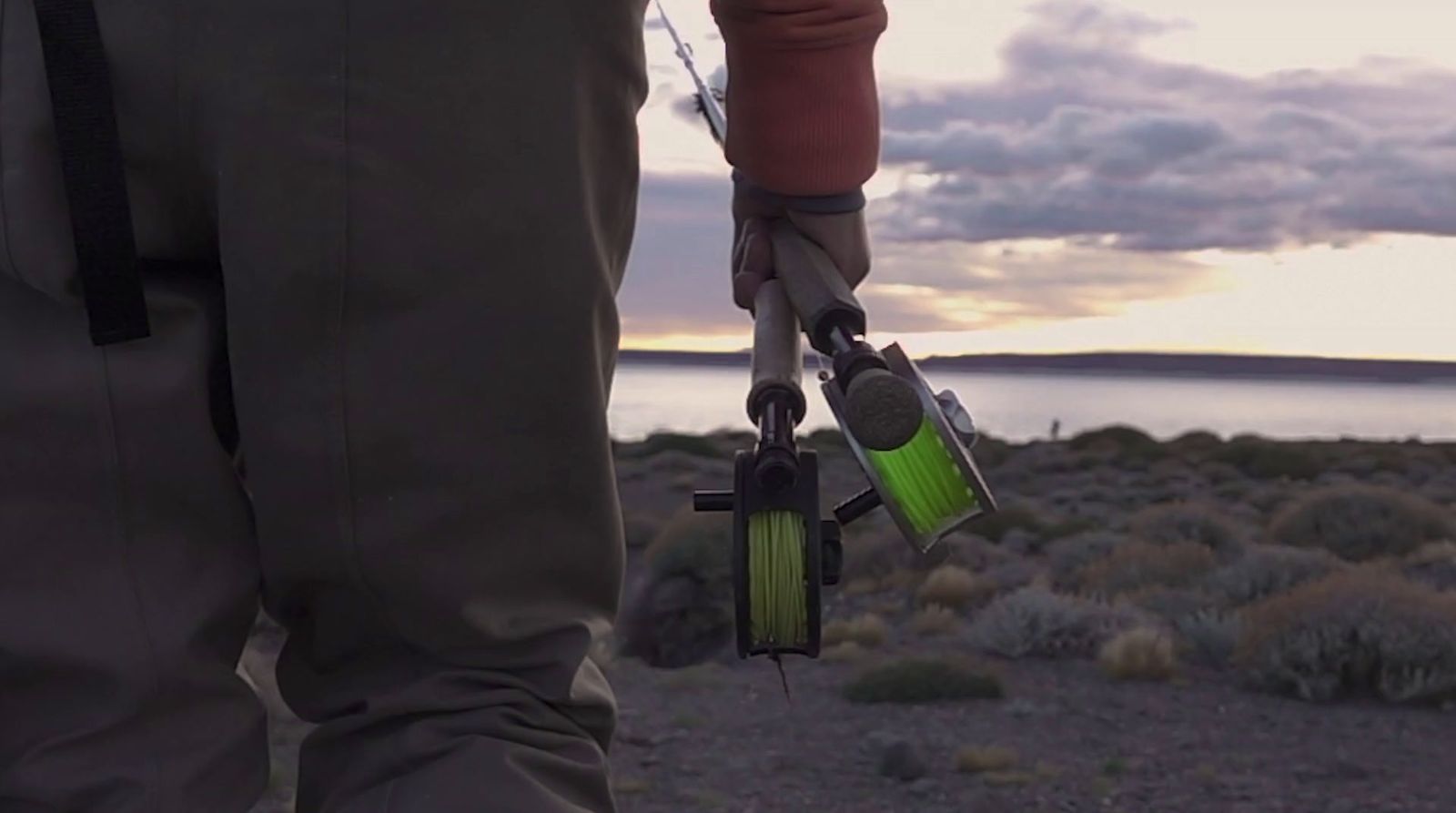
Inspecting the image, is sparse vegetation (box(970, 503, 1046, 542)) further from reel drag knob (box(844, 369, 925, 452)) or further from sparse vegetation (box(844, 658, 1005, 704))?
reel drag knob (box(844, 369, 925, 452))

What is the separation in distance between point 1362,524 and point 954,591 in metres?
3.85

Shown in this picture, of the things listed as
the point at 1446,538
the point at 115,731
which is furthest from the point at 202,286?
the point at 1446,538

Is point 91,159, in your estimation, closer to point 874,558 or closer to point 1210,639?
point 1210,639

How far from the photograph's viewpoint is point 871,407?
1.76 m

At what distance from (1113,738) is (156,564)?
4.34 meters

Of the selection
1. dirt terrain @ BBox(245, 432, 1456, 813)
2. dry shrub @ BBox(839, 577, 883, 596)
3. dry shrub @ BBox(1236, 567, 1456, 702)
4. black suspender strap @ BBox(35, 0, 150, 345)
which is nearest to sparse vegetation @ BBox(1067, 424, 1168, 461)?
dry shrub @ BBox(839, 577, 883, 596)

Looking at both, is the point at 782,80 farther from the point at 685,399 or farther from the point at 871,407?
the point at 685,399

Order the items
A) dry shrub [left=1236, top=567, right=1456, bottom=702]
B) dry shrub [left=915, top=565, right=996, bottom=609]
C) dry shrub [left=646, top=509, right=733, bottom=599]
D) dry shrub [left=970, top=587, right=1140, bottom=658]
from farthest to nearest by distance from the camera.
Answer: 1. dry shrub [left=915, top=565, right=996, bottom=609]
2. dry shrub [left=646, top=509, right=733, bottom=599]
3. dry shrub [left=970, top=587, right=1140, bottom=658]
4. dry shrub [left=1236, top=567, right=1456, bottom=702]

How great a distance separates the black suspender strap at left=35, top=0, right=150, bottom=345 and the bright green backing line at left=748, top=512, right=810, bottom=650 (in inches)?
25.3

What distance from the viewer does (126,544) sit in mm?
1428

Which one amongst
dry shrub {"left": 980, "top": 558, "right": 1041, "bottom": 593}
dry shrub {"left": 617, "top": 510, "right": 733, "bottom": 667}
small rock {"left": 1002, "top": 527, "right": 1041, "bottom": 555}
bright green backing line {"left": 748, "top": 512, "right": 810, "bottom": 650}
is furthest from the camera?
small rock {"left": 1002, "top": 527, "right": 1041, "bottom": 555}

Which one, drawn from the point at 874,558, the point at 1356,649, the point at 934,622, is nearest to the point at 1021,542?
the point at 874,558

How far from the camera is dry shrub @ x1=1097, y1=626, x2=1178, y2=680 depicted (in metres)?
6.20

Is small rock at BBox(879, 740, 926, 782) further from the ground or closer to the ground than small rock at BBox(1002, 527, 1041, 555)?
further from the ground
